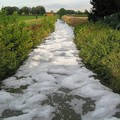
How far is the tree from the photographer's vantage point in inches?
1060

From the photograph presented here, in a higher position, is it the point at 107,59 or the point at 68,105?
the point at 107,59

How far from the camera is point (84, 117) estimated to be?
7.18 meters

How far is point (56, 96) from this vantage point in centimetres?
884

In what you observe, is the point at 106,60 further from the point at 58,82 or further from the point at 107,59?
the point at 58,82

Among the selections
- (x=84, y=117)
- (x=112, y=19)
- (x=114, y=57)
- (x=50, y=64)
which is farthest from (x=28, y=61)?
(x=112, y=19)

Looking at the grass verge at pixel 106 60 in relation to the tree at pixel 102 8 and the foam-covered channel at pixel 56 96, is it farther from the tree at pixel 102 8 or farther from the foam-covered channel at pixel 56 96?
the tree at pixel 102 8

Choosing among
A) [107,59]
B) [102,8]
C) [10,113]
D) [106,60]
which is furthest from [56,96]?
[102,8]

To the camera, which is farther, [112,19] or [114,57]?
[112,19]

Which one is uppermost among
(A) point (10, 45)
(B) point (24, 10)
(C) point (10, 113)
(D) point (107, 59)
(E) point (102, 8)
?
(E) point (102, 8)

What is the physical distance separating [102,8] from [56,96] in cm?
2053

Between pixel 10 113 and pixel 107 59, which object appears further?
pixel 107 59

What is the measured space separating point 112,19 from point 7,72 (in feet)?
50.0

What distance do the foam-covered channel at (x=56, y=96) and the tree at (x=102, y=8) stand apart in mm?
15318

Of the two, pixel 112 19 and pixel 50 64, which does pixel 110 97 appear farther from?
pixel 112 19
